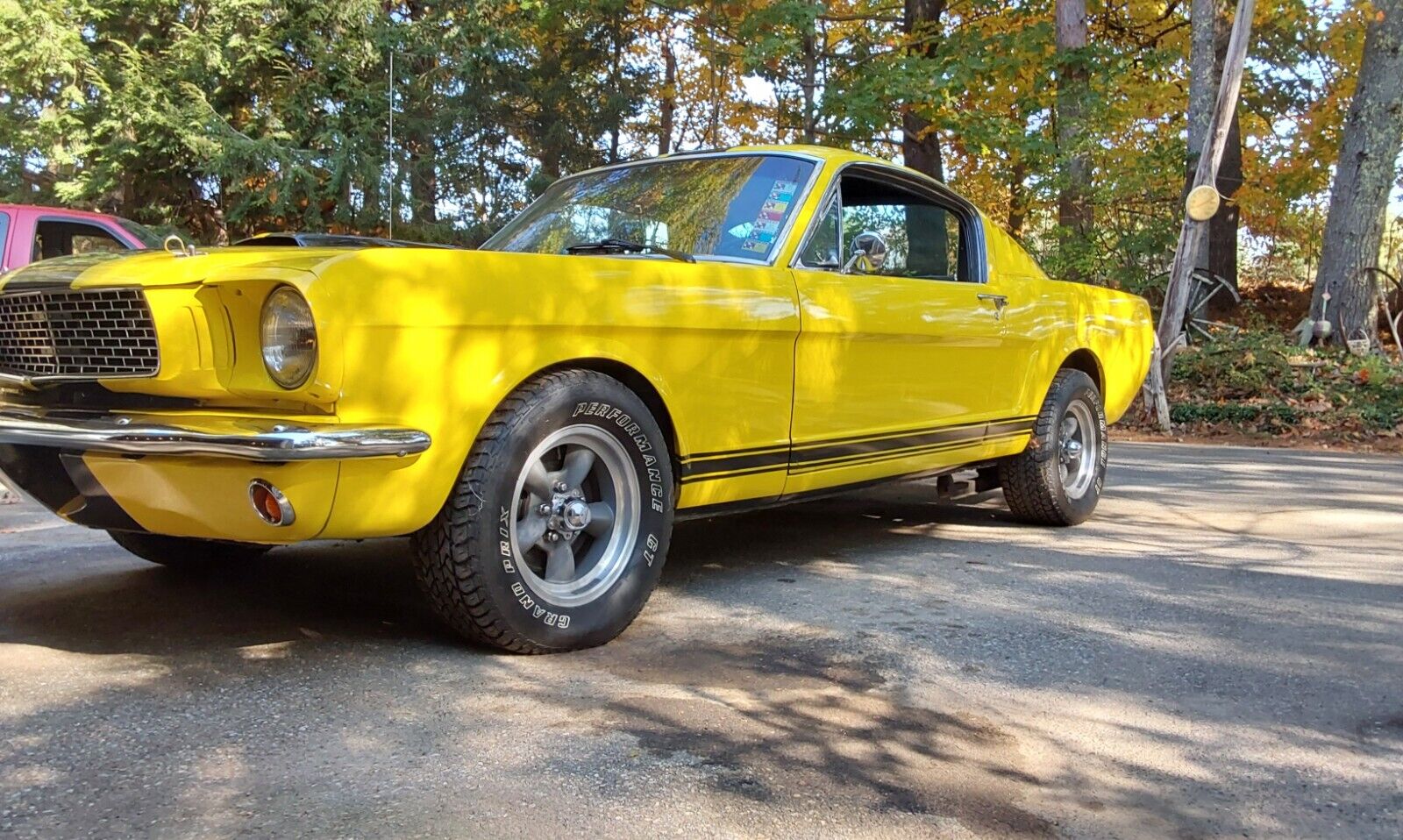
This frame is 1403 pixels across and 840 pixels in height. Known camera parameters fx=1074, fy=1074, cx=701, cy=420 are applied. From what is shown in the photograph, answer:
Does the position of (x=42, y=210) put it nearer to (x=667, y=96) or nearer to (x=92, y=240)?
(x=92, y=240)

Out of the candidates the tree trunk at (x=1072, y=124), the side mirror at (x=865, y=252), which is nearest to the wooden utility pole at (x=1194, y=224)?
the tree trunk at (x=1072, y=124)

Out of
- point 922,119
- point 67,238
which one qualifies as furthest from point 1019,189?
point 67,238

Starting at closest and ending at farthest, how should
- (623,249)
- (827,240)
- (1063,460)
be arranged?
(623,249), (827,240), (1063,460)

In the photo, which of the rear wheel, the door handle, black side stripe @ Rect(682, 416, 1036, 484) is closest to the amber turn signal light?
black side stripe @ Rect(682, 416, 1036, 484)

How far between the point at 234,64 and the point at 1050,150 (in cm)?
1348

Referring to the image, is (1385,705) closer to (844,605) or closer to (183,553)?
(844,605)

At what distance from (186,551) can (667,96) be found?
62.9ft

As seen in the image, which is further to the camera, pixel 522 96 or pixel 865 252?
pixel 522 96

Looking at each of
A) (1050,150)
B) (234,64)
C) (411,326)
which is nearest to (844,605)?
(411,326)

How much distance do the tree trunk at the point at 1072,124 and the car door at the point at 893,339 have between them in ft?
31.3

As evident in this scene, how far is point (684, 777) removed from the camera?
2.25 meters

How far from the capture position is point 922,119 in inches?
709

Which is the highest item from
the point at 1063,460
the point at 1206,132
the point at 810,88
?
the point at 810,88

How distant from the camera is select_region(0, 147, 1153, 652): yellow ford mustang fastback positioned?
8.84ft
